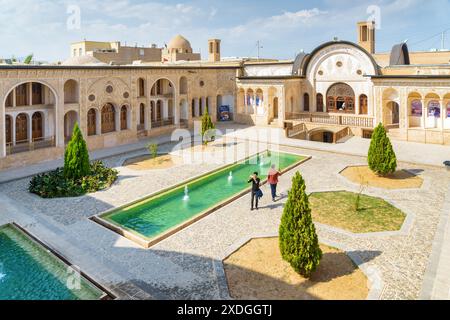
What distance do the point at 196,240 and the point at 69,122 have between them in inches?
653

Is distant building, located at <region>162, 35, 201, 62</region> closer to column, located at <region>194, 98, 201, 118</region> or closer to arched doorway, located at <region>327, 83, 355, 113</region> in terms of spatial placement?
column, located at <region>194, 98, 201, 118</region>

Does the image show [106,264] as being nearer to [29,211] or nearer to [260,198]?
[29,211]

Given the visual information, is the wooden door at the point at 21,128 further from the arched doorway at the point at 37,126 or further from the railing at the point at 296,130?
the railing at the point at 296,130

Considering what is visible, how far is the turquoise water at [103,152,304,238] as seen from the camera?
1327 cm

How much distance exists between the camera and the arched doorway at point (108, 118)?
85.3 feet

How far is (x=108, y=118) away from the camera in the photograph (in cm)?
2628

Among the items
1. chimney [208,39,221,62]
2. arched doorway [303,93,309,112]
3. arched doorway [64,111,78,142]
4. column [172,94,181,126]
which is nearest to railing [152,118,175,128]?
column [172,94,181,126]

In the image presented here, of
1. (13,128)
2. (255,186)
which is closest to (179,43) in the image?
(13,128)

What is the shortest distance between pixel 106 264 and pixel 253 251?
13.3 feet

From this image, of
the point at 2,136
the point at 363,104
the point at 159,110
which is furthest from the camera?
the point at 159,110

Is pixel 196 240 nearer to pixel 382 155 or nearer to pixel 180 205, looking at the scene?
pixel 180 205

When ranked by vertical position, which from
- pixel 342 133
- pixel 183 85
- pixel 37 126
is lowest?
pixel 342 133

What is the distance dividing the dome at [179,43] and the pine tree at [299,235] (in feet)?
153

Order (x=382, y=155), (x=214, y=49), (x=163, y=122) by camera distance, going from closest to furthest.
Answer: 1. (x=382, y=155)
2. (x=163, y=122)
3. (x=214, y=49)
